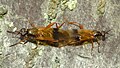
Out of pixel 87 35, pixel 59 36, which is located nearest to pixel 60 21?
pixel 59 36

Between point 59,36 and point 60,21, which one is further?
point 59,36

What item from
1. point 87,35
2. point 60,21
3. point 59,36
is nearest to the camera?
point 60,21

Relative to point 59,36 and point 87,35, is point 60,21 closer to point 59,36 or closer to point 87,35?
point 59,36

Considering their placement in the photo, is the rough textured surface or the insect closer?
the rough textured surface

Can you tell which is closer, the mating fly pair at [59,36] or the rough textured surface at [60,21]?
the rough textured surface at [60,21]
